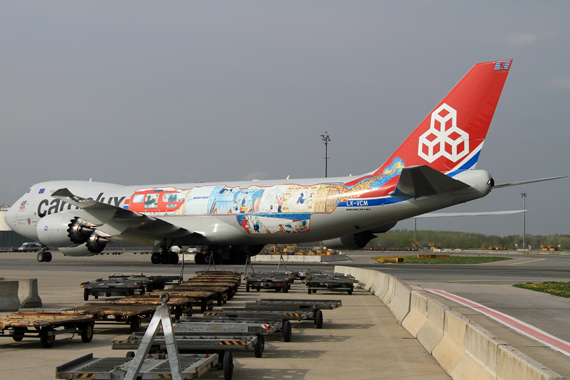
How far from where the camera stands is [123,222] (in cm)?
3161

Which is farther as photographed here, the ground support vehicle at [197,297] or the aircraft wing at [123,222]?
the aircraft wing at [123,222]

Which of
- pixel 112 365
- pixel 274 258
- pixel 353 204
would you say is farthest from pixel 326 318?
pixel 274 258

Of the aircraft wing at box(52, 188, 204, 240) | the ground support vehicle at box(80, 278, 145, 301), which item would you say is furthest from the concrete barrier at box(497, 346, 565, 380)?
the aircraft wing at box(52, 188, 204, 240)

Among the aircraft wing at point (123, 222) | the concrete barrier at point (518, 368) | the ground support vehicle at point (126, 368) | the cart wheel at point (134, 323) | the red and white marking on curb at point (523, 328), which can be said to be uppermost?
the aircraft wing at point (123, 222)

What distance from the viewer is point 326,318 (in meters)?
12.8

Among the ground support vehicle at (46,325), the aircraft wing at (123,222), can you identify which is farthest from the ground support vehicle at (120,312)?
the aircraft wing at (123,222)

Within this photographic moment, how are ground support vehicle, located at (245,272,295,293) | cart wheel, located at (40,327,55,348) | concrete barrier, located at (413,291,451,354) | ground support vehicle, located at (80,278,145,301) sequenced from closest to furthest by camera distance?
concrete barrier, located at (413,291,451,354) < cart wheel, located at (40,327,55,348) < ground support vehicle, located at (80,278,145,301) < ground support vehicle, located at (245,272,295,293)

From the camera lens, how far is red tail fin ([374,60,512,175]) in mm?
26469

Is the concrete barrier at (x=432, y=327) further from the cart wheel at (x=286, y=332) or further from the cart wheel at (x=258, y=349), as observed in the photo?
the cart wheel at (x=258, y=349)

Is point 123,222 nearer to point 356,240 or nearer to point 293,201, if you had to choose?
point 293,201

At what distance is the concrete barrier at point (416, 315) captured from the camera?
10172 millimetres

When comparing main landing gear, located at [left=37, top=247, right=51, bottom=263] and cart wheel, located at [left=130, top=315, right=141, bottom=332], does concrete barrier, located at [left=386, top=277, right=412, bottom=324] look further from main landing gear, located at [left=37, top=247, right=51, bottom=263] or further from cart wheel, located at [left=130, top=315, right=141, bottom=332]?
main landing gear, located at [left=37, top=247, right=51, bottom=263]

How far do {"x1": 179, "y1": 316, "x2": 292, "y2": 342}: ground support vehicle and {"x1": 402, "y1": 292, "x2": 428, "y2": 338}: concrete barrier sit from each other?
2449 mm

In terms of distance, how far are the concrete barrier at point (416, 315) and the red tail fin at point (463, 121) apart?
17.0 m
